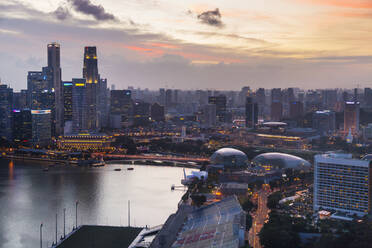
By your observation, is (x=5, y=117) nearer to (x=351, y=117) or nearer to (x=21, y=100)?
(x=21, y=100)

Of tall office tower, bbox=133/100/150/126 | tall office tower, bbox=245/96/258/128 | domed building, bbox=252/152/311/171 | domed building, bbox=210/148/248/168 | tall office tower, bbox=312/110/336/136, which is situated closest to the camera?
domed building, bbox=252/152/311/171

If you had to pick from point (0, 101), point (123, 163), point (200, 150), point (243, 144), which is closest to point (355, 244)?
point (123, 163)

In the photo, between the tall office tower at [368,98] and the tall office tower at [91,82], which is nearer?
the tall office tower at [91,82]

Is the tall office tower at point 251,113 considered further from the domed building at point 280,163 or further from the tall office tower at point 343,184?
the tall office tower at point 343,184

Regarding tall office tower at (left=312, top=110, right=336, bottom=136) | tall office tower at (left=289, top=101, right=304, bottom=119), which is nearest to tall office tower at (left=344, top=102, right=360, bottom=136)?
tall office tower at (left=312, top=110, right=336, bottom=136)

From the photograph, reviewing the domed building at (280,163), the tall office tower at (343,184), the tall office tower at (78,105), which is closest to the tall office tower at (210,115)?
the tall office tower at (78,105)

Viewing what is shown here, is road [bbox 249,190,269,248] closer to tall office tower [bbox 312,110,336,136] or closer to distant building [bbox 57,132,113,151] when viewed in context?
distant building [bbox 57,132,113,151]
